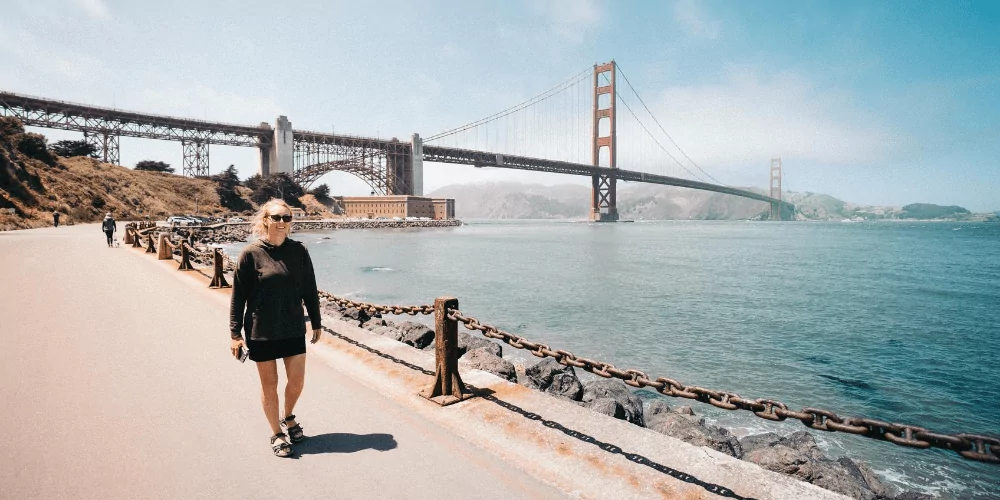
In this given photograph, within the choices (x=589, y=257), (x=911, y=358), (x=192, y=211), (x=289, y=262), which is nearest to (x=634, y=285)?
(x=911, y=358)

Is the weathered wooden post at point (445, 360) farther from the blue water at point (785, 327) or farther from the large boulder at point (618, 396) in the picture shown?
the blue water at point (785, 327)

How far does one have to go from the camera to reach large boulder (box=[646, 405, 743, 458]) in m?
5.00

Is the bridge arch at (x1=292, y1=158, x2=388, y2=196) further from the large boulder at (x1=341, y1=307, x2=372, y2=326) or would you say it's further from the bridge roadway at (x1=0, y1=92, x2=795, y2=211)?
the large boulder at (x1=341, y1=307, x2=372, y2=326)

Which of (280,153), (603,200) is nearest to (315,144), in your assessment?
(280,153)

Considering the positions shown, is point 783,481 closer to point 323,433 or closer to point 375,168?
point 323,433

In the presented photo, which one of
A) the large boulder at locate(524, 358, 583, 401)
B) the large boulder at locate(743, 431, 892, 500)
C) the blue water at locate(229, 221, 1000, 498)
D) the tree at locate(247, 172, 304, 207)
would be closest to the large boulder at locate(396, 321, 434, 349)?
the blue water at locate(229, 221, 1000, 498)

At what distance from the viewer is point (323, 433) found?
340 cm

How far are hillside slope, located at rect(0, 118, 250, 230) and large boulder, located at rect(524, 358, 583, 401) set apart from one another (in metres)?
33.8

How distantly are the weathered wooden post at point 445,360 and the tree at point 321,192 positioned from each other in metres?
86.1

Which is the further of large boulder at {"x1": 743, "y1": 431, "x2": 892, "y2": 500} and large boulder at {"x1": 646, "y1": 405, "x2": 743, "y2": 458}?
large boulder at {"x1": 646, "y1": 405, "x2": 743, "y2": 458}

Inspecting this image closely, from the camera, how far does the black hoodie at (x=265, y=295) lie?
2.93m

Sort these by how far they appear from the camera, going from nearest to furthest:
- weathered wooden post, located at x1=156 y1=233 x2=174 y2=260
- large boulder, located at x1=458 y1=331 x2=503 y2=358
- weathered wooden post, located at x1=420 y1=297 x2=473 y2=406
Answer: weathered wooden post, located at x1=420 y1=297 x2=473 y2=406, large boulder, located at x1=458 y1=331 x2=503 y2=358, weathered wooden post, located at x1=156 y1=233 x2=174 y2=260

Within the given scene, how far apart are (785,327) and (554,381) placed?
973cm

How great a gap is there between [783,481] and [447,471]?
1.85m
